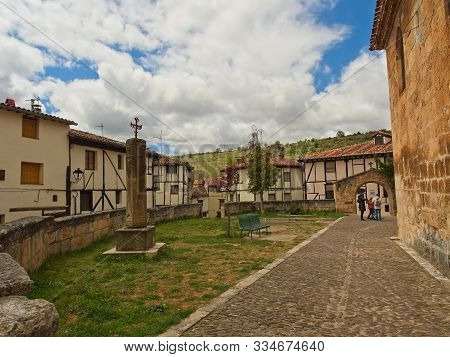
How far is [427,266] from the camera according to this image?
6508 millimetres

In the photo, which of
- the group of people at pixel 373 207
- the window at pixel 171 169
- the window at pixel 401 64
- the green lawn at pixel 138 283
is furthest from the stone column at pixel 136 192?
the window at pixel 171 169

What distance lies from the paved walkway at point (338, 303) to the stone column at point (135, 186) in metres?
3.82

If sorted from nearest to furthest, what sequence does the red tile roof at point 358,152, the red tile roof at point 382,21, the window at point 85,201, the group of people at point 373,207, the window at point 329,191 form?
the red tile roof at point 382,21 < the group of people at point 373,207 < the window at point 85,201 < the red tile roof at point 358,152 < the window at point 329,191

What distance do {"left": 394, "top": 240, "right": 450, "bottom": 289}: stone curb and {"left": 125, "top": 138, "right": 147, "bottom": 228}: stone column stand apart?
248 inches

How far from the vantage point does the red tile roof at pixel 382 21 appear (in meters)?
8.39

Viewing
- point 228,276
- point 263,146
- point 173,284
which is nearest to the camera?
point 173,284

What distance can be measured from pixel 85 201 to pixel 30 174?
3913 mm

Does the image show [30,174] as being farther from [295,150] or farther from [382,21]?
[295,150]

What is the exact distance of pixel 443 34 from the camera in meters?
5.36

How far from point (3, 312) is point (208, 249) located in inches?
286

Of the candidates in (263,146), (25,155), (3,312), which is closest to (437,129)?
(3,312)

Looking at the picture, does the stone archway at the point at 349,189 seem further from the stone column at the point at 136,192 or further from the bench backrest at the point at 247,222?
the stone column at the point at 136,192

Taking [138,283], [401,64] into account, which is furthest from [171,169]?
[138,283]

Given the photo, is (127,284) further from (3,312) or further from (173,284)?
(3,312)
